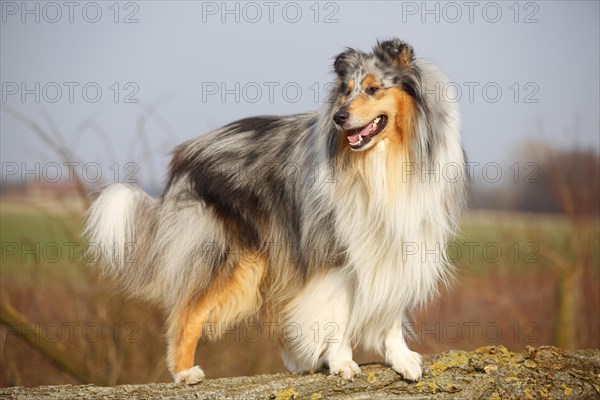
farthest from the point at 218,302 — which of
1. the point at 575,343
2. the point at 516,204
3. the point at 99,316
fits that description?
the point at 516,204

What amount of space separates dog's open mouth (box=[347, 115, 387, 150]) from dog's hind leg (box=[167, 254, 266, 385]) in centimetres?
120

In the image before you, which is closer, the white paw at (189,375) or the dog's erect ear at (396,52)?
the dog's erect ear at (396,52)

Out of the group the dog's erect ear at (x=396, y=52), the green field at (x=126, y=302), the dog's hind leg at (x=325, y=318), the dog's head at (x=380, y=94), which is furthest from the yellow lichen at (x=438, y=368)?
the green field at (x=126, y=302)

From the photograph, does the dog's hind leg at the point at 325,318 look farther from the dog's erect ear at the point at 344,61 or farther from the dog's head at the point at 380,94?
the dog's erect ear at the point at 344,61

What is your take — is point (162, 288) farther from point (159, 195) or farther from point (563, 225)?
point (563, 225)

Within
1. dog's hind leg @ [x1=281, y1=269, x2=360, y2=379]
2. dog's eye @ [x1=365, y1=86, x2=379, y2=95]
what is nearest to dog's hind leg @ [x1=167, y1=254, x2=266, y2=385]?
dog's hind leg @ [x1=281, y1=269, x2=360, y2=379]

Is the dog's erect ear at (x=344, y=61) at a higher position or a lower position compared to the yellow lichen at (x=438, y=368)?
higher

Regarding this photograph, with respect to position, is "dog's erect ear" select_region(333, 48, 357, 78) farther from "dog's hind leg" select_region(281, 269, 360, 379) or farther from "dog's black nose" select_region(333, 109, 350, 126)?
"dog's hind leg" select_region(281, 269, 360, 379)

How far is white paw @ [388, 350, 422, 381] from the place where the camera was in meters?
3.35

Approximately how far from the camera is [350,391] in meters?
3.19

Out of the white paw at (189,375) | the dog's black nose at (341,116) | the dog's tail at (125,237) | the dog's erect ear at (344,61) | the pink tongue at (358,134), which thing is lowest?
the white paw at (189,375)

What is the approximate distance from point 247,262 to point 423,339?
3.25 meters

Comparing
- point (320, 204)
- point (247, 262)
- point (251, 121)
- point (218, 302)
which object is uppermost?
point (251, 121)

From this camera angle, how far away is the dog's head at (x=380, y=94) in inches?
143
